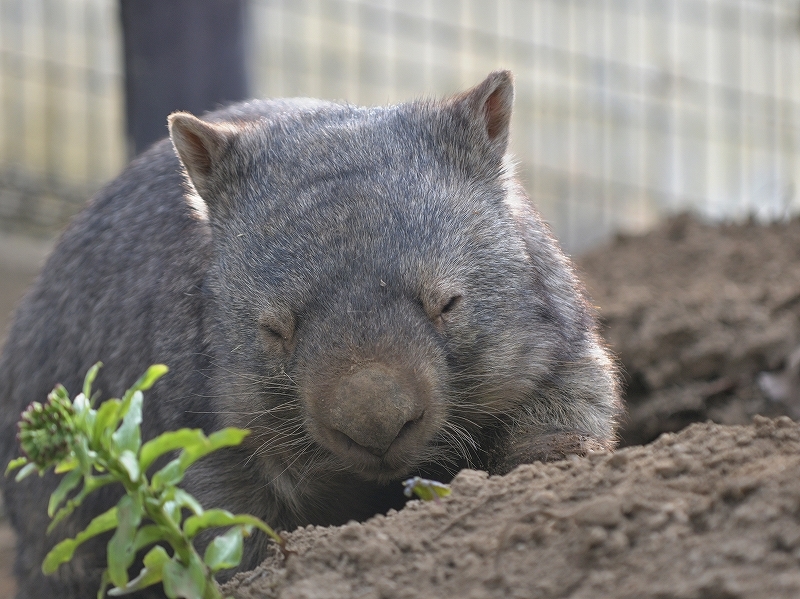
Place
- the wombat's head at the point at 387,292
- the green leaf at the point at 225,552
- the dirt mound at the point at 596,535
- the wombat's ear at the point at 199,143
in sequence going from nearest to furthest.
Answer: the dirt mound at the point at 596,535 → the green leaf at the point at 225,552 → the wombat's head at the point at 387,292 → the wombat's ear at the point at 199,143

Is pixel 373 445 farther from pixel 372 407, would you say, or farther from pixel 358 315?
pixel 358 315

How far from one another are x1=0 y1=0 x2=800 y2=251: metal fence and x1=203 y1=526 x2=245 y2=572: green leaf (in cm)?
718

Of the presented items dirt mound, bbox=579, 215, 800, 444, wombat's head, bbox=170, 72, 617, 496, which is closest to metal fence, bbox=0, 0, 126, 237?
dirt mound, bbox=579, 215, 800, 444

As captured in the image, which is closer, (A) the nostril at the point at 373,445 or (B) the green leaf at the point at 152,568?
(B) the green leaf at the point at 152,568

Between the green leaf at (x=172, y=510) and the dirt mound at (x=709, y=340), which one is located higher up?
the green leaf at (x=172, y=510)

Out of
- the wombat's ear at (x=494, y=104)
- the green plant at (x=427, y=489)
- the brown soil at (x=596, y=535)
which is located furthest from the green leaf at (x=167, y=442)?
the wombat's ear at (x=494, y=104)

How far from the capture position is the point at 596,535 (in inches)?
81.1

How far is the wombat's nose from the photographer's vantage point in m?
2.61

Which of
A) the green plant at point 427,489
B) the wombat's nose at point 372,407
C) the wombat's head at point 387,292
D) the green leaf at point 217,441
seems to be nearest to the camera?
the green leaf at point 217,441

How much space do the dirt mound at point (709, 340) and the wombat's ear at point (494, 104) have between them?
130 centimetres

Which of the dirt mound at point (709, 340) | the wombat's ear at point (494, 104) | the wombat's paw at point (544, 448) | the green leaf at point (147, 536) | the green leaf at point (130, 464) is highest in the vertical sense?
the wombat's ear at point (494, 104)

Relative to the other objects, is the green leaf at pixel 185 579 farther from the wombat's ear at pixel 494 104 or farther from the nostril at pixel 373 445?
the wombat's ear at pixel 494 104

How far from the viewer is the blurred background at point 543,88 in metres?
9.09

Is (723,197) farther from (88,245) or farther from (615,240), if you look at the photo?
(88,245)
